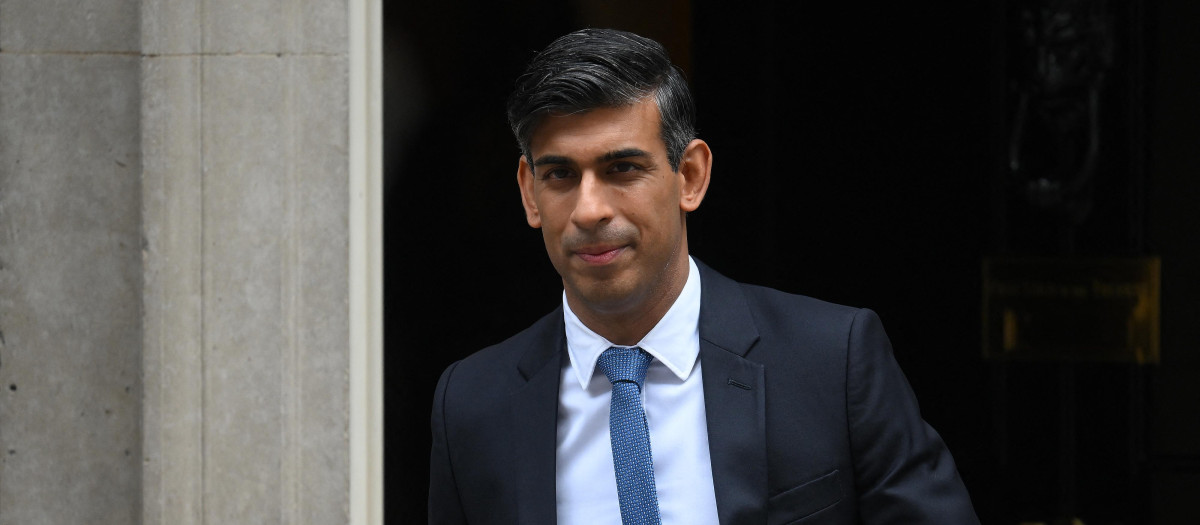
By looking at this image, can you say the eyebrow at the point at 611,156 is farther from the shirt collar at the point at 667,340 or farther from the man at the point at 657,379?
the shirt collar at the point at 667,340

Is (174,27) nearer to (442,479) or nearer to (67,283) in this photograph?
(67,283)

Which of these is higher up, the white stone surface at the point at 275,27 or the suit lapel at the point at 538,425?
the white stone surface at the point at 275,27

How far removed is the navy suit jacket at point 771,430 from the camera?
2174 mm

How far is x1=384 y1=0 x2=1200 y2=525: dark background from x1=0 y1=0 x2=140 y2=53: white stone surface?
1.81 meters

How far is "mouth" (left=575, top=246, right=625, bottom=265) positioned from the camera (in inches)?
85.0

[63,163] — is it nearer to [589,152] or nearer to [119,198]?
[119,198]

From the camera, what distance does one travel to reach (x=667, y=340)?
7.64ft

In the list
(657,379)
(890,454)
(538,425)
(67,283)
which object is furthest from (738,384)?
(67,283)

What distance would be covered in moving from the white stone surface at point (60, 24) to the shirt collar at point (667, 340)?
182cm

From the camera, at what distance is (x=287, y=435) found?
3197 mm

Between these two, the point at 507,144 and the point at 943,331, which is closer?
the point at 507,144

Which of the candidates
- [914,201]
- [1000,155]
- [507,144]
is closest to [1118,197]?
[1000,155]

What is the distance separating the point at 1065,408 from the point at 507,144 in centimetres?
247

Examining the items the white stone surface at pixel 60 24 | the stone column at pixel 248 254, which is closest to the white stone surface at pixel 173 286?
the stone column at pixel 248 254
